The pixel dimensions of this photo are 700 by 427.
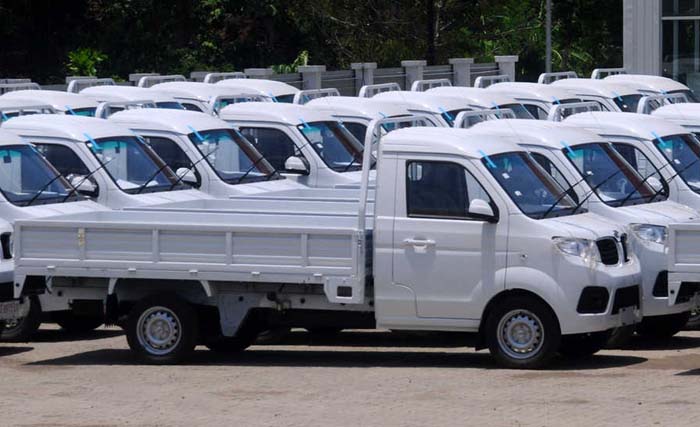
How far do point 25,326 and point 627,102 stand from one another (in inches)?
441

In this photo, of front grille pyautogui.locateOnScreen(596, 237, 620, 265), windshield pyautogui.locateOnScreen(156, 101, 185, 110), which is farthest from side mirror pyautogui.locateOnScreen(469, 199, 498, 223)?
windshield pyautogui.locateOnScreen(156, 101, 185, 110)

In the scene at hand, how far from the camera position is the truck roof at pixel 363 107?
21531mm

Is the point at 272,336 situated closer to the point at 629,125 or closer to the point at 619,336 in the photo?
the point at 619,336

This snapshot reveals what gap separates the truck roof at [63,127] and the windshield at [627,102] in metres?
7.97

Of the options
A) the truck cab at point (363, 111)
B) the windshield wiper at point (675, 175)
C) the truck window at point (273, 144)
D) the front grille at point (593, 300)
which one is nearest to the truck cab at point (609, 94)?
the truck cab at point (363, 111)

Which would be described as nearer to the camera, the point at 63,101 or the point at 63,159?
the point at 63,159

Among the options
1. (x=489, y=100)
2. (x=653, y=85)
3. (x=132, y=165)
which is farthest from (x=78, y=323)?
(x=653, y=85)

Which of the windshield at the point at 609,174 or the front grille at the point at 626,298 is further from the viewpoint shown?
the windshield at the point at 609,174

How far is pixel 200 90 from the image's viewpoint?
24703 millimetres

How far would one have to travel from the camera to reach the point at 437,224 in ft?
44.2

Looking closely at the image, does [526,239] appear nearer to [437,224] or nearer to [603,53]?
[437,224]

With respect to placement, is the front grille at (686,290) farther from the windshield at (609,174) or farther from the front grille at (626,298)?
the windshield at (609,174)

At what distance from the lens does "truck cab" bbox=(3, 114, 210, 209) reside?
58.4 ft

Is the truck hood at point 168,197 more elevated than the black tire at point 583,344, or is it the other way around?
the truck hood at point 168,197
